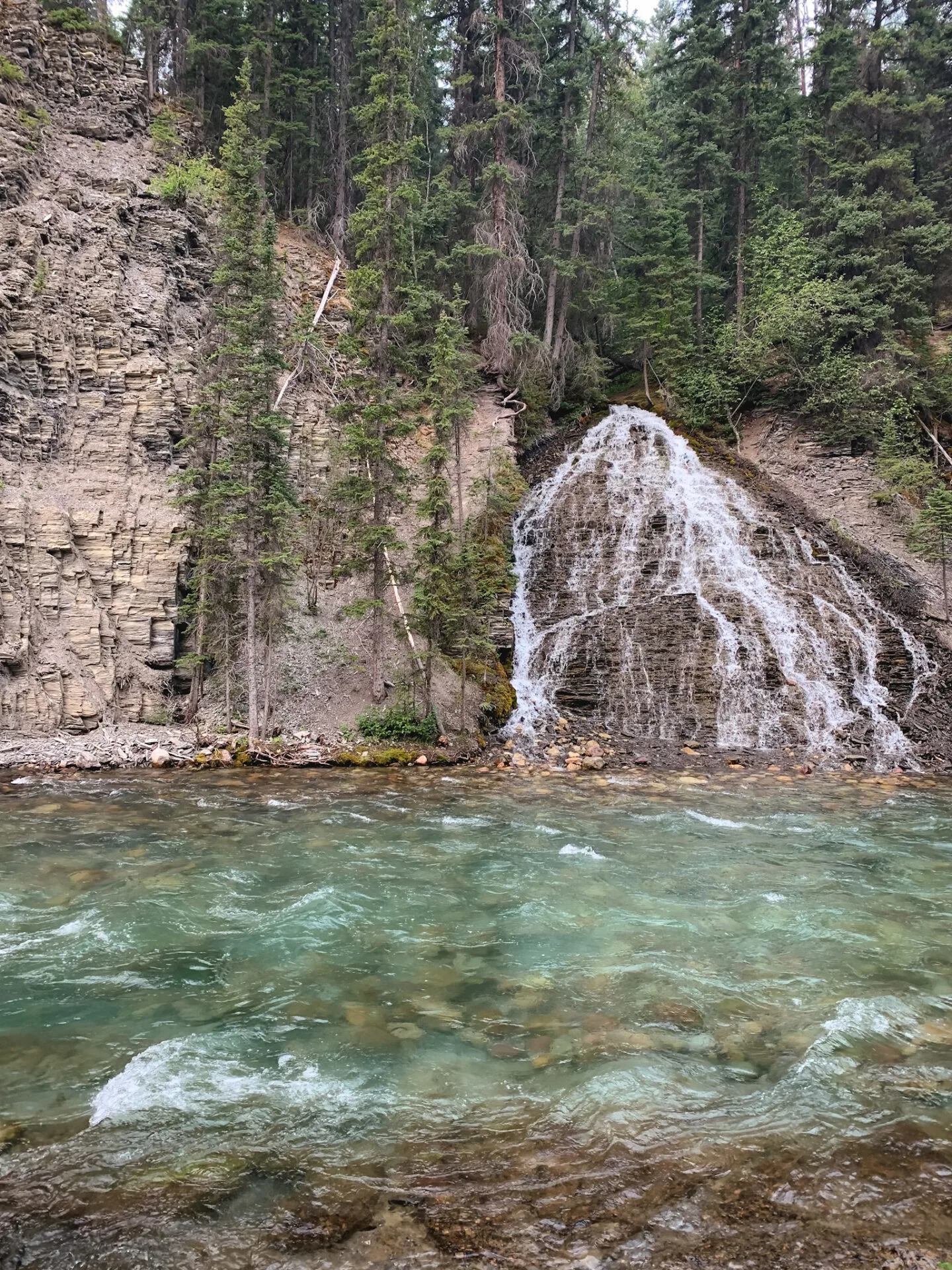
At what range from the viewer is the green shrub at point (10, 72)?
60.5 feet

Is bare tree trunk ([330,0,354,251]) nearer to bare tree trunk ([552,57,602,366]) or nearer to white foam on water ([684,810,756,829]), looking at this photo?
bare tree trunk ([552,57,602,366])

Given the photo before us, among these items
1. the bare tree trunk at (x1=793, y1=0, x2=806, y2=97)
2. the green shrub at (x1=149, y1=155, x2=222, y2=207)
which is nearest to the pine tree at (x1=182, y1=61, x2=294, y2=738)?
the green shrub at (x1=149, y1=155, x2=222, y2=207)

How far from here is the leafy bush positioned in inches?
553

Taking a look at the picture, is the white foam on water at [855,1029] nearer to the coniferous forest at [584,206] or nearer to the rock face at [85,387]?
the coniferous forest at [584,206]

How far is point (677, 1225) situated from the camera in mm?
2830

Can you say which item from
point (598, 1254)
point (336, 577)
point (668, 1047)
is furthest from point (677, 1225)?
point (336, 577)

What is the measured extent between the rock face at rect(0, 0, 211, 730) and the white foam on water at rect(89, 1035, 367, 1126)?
1082cm

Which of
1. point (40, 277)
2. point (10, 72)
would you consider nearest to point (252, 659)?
point (40, 277)

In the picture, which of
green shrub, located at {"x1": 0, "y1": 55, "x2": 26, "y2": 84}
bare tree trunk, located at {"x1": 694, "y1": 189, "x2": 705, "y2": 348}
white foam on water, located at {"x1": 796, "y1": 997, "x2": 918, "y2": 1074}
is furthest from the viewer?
bare tree trunk, located at {"x1": 694, "y1": 189, "x2": 705, "y2": 348}

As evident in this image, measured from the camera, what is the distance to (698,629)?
16125 mm

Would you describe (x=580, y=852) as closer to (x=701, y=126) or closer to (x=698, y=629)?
(x=698, y=629)

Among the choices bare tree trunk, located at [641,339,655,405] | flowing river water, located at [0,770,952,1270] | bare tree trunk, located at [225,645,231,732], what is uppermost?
bare tree trunk, located at [641,339,655,405]

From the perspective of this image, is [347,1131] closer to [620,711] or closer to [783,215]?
[620,711]

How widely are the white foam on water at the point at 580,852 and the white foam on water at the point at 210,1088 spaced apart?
452 centimetres
